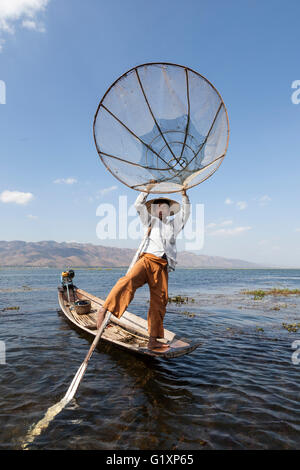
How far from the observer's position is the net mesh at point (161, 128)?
5.17 metres

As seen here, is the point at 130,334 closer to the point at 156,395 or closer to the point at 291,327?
the point at 156,395

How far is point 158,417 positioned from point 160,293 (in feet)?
7.64

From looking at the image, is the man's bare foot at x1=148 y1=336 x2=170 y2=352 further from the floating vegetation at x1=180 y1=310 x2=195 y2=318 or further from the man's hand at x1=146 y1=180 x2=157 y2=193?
the floating vegetation at x1=180 y1=310 x2=195 y2=318

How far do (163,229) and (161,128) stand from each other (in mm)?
2458

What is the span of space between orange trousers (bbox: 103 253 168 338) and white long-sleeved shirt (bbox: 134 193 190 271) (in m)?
0.19

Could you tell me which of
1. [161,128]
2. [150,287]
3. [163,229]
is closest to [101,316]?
[150,287]

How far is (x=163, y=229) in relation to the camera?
5.86 metres

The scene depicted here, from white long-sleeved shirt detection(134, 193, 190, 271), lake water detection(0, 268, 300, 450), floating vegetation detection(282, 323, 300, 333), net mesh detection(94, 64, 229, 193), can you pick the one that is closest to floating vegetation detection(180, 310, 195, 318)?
lake water detection(0, 268, 300, 450)

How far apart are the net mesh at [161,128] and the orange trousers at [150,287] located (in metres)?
1.76

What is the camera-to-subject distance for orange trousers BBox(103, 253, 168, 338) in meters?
5.04
